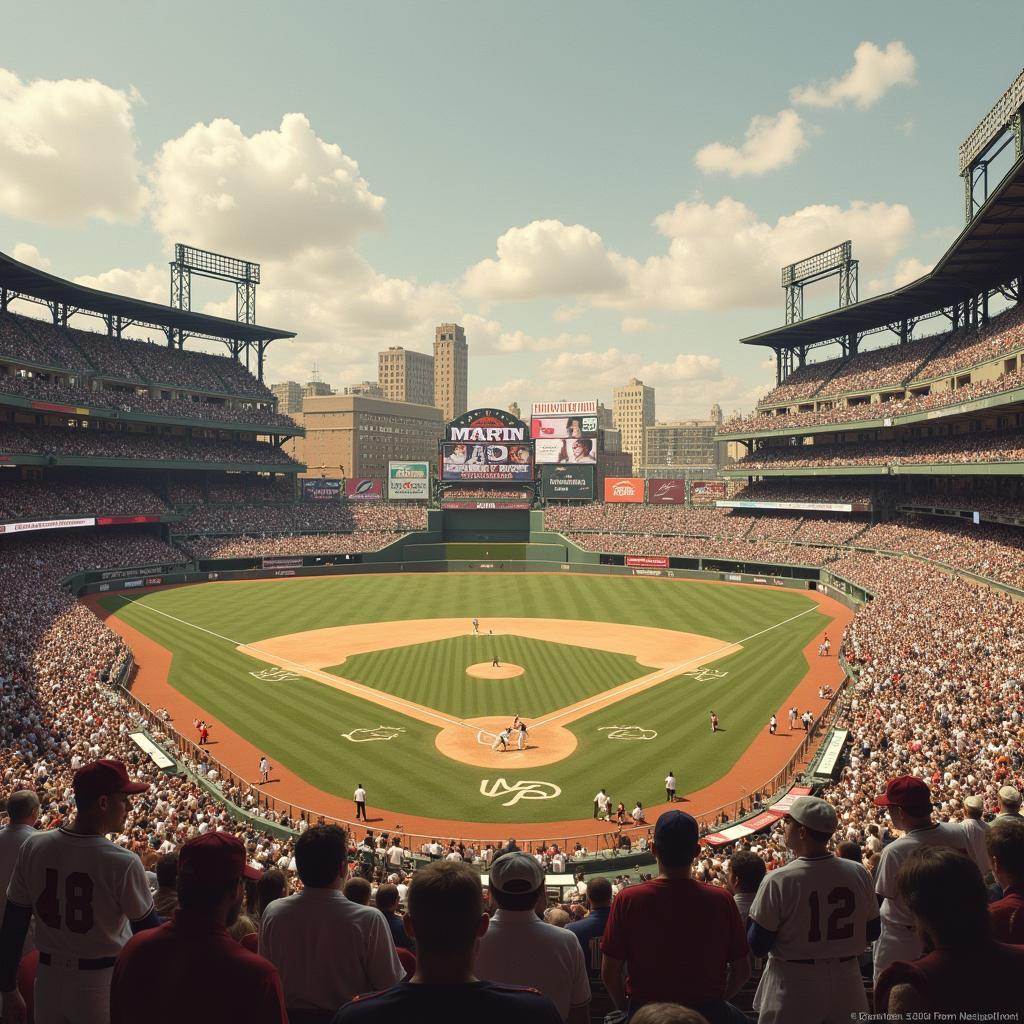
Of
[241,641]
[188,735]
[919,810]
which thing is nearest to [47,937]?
[919,810]

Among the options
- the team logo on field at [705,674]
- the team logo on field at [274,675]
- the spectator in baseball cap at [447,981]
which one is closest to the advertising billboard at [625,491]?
→ the team logo on field at [705,674]

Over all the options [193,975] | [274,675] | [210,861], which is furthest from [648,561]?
[193,975]

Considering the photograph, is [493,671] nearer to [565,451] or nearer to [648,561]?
[648,561]

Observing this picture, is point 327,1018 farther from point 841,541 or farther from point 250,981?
point 841,541

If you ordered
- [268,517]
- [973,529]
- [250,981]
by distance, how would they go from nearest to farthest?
1. [250,981]
2. [973,529]
3. [268,517]

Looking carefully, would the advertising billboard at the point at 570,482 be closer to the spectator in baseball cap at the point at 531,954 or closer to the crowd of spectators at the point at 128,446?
the crowd of spectators at the point at 128,446
